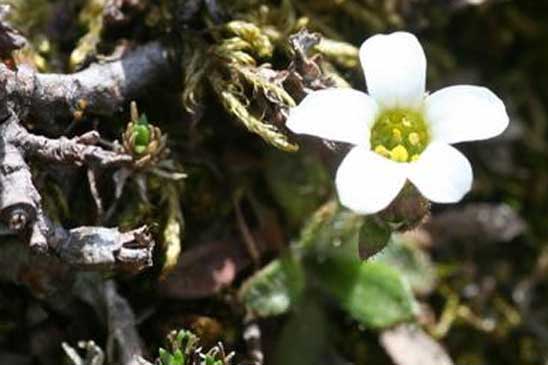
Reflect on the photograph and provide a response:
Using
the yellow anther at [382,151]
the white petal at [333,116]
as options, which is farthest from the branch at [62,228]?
the yellow anther at [382,151]

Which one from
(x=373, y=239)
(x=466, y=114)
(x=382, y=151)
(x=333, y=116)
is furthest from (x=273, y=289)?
(x=466, y=114)

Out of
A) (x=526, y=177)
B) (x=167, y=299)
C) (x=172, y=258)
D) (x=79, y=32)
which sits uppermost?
(x=79, y=32)

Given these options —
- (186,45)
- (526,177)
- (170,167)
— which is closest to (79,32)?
(186,45)

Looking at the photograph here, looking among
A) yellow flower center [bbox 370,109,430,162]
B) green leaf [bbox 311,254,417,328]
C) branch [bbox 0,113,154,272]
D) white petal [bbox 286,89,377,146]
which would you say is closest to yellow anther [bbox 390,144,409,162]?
yellow flower center [bbox 370,109,430,162]

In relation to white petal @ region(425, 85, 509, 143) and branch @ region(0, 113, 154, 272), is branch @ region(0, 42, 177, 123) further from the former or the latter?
white petal @ region(425, 85, 509, 143)

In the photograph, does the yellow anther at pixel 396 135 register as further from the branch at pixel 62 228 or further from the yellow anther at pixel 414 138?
the branch at pixel 62 228

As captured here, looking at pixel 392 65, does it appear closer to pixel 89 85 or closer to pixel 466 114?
pixel 466 114

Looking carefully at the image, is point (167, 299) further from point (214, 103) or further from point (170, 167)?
point (214, 103)

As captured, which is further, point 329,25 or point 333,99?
point 329,25
